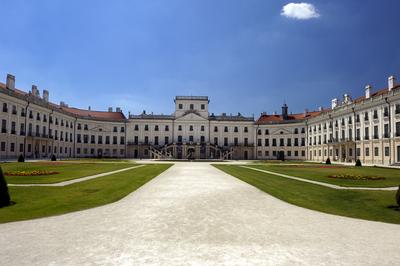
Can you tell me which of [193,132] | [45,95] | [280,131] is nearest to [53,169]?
[45,95]

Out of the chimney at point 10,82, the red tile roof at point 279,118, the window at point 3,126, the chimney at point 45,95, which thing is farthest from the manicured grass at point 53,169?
the red tile roof at point 279,118

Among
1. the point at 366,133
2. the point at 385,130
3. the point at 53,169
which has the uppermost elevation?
the point at 385,130

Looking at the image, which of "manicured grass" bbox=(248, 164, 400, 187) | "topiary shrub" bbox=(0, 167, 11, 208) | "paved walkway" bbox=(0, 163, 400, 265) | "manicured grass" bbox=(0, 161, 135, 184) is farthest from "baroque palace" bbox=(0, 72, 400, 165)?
"paved walkway" bbox=(0, 163, 400, 265)

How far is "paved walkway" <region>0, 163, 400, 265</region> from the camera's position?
589 centimetres

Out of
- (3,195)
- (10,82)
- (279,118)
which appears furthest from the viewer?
(279,118)

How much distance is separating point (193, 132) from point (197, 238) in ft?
262

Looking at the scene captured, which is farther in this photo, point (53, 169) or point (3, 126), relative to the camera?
point (3, 126)

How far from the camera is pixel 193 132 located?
3433 inches

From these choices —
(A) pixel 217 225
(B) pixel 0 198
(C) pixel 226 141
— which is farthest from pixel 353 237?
(C) pixel 226 141

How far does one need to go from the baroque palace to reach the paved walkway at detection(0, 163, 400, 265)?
51.4 meters

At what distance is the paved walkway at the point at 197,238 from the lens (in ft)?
19.3

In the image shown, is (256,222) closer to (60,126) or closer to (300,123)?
(60,126)

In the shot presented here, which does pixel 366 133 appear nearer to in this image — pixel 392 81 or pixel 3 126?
pixel 392 81

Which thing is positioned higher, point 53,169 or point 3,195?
point 3,195
